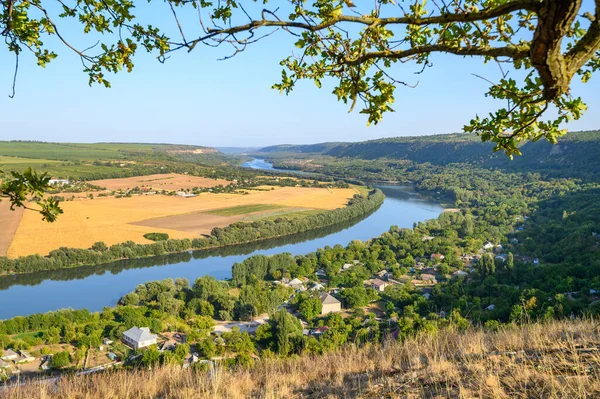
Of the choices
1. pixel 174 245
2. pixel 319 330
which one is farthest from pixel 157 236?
pixel 319 330

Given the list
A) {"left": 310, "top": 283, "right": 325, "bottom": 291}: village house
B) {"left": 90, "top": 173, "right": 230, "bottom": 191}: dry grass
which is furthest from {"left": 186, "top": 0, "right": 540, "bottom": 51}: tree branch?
{"left": 90, "top": 173, "right": 230, "bottom": 191}: dry grass

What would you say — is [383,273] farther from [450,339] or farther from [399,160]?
[399,160]

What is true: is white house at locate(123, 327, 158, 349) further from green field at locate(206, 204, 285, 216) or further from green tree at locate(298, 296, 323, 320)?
green field at locate(206, 204, 285, 216)

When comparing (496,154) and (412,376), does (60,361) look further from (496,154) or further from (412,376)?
(496,154)

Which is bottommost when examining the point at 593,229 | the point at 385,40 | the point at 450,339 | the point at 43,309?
the point at 43,309

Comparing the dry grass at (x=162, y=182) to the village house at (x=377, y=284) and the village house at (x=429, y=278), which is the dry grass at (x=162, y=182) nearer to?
the village house at (x=377, y=284)

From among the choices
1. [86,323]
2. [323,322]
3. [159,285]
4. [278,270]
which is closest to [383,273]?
[278,270]
